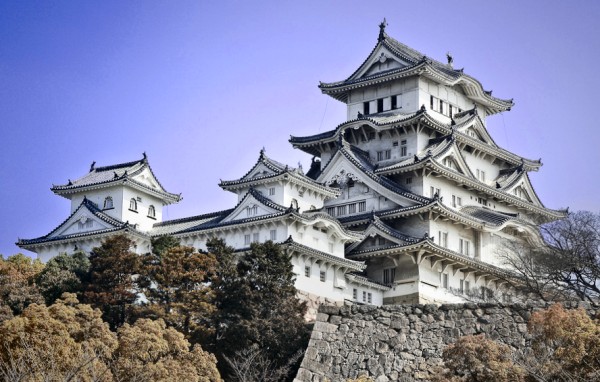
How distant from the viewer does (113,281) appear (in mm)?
46719

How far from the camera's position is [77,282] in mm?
47469

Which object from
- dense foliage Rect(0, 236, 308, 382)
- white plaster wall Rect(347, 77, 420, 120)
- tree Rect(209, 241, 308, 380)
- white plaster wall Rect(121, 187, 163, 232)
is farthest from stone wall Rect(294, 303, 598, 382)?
white plaster wall Rect(347, 77, 420, 120)

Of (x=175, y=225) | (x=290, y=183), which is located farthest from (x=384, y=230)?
(x=175, y=225)

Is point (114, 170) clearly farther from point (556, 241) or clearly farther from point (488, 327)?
point (488, 327)

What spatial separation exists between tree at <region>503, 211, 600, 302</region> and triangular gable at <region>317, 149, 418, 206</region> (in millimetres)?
6725

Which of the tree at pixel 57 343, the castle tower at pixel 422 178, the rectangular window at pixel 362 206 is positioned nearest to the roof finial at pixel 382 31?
the castle tower at pixel 422 178

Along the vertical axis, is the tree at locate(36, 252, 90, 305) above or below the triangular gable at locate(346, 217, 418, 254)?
below

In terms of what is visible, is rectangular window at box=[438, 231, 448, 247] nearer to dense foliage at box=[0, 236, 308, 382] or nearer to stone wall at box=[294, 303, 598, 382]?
dense foliage at box=[0, 236, 308, 382]

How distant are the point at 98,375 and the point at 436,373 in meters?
9.43

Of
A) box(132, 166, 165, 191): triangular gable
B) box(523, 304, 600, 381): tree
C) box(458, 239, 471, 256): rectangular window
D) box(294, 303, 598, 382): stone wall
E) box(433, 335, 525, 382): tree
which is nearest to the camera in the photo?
box(523, 304, 600, 381): tree

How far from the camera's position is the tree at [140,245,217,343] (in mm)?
43219

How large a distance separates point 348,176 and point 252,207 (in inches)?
344

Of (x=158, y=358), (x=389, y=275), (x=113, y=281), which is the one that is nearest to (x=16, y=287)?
(x=113, y=281)

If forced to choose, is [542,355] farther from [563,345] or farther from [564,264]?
[564,264]
